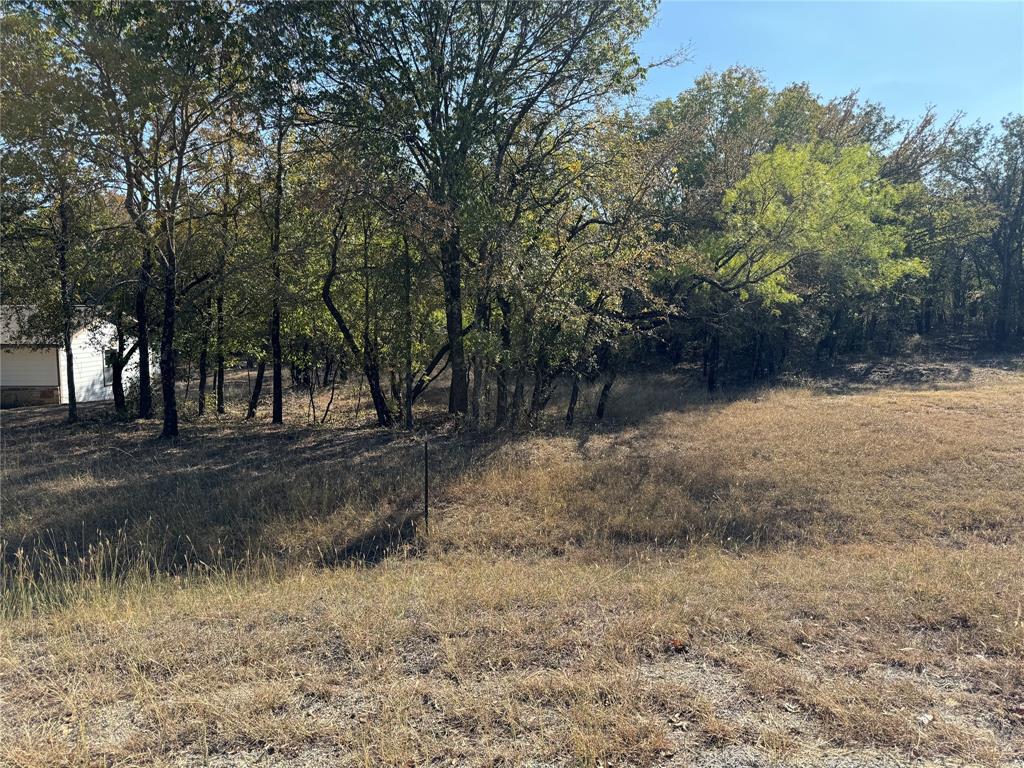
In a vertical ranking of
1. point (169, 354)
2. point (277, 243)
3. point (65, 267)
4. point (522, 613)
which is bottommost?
point (522, 613)

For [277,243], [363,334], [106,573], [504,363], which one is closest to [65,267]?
[277,243]

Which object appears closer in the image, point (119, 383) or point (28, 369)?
point (119, 383)

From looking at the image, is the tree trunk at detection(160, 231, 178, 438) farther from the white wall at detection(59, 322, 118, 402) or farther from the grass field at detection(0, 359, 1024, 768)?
the white wall at detection(59, 322, 118, 402)

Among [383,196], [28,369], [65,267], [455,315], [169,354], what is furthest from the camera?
[28,369]

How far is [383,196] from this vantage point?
33.4 feet

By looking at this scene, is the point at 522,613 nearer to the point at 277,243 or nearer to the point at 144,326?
the point at 277,243

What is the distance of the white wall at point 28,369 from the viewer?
20.3m

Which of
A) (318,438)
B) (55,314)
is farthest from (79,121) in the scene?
(318,438)

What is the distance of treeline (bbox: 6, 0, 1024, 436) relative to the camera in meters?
10.3

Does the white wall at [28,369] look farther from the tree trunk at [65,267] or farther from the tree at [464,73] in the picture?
the tree at [464,73]

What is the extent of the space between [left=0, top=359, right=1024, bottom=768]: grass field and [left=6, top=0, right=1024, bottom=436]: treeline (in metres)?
4.07

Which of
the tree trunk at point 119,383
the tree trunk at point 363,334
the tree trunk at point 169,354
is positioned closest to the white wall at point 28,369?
the tree trunk at point 119,383

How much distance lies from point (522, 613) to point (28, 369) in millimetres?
23589

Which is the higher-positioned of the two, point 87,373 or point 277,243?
point 277,243
